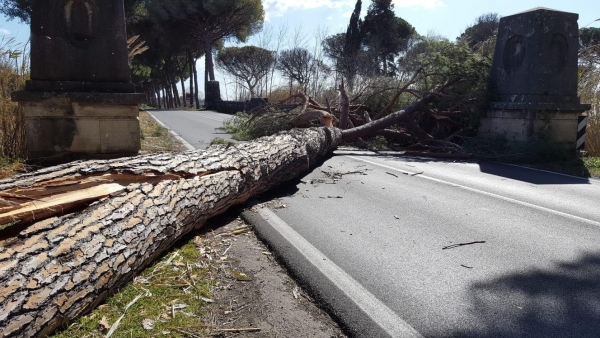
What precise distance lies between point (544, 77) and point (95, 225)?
1113cm

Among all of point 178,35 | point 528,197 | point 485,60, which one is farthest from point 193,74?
point 528,197

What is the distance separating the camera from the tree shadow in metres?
2.96

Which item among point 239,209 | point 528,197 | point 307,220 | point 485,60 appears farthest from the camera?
point 485,60

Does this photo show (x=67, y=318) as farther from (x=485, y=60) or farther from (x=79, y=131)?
(x=485, y=60)

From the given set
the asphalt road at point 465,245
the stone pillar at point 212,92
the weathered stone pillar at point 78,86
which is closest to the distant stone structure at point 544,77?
the asphalt road at point 465,245

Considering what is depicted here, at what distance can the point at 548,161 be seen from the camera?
10781mm

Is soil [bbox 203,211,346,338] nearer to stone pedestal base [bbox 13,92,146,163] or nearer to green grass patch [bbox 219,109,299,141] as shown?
stone pedestal base [bbox 13,92,146,163]

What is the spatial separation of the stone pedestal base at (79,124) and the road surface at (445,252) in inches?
108

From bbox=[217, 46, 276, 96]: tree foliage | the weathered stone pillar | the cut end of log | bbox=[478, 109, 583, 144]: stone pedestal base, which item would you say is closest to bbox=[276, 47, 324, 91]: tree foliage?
bbox=[217, 46, 276, 96]: tree foliage

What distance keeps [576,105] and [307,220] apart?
902cm

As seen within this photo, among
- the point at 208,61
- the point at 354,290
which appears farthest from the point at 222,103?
the point at 354,290

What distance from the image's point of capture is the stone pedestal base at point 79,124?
686 cm

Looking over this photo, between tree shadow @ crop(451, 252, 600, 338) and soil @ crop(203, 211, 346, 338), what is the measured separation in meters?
0.96

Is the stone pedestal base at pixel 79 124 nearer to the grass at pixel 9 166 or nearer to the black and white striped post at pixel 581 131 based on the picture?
the grass at pixel 9 166
